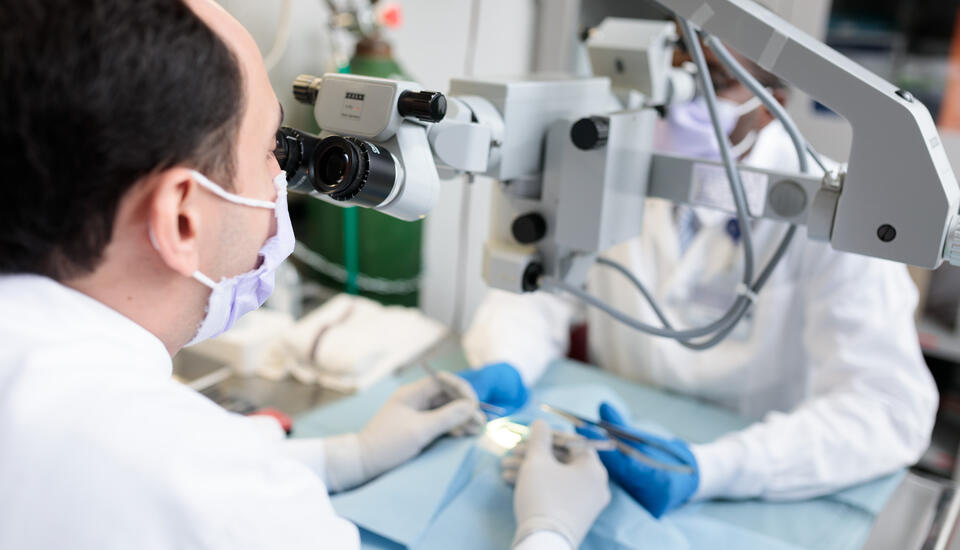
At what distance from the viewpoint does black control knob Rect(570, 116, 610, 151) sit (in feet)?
2.81

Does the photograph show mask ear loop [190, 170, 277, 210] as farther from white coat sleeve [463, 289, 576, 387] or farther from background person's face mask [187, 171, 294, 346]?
white coat sleeve [463, 289, 576, 387]

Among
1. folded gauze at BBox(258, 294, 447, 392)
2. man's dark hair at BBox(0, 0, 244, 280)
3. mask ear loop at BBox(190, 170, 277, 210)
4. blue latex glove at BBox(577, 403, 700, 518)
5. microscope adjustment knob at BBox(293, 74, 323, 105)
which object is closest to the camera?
man's dark hair at BBox(0, 0, 244, 280)

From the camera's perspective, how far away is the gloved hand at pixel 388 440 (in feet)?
3.69

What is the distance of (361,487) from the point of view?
112 cm

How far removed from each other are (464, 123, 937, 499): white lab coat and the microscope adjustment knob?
81cm

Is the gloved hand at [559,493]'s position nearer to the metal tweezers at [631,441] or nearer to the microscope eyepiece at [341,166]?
the metal tweezers at [631,441]

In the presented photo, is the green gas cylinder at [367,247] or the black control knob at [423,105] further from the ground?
the black control knob at [423,105]

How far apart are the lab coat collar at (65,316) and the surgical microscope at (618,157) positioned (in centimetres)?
23

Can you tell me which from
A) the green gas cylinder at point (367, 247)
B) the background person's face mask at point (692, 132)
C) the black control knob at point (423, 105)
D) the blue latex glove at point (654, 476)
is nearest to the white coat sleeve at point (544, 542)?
the blue latex glove at point (654, 476)

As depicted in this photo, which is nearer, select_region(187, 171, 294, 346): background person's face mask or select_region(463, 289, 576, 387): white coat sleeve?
select_region(187, 171, 294, 346): background person's face mask

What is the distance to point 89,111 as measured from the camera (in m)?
0.54

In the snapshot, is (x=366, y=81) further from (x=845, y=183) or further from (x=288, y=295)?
(x=288, y=295)

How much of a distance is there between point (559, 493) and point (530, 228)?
0.36 m

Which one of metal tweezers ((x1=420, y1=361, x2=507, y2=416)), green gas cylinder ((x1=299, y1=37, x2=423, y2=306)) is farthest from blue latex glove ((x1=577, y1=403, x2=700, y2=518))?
green gas cylinder ((x1=299, y1=37, x2=423, y2=306))
